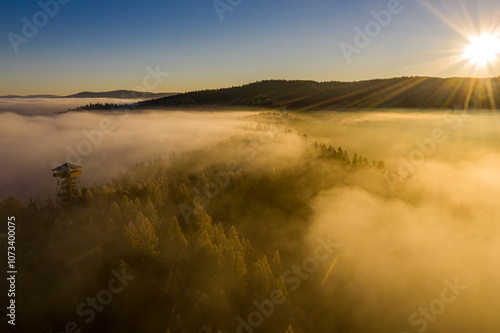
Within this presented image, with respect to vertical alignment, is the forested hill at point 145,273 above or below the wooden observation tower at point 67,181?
below

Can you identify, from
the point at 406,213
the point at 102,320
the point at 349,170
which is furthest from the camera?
the point at 349,170

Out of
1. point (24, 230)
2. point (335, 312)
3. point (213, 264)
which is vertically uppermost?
point (24, 230)

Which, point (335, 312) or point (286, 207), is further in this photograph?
point (286, 207)

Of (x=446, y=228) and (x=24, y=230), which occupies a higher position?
Result: (x=24, y=230)

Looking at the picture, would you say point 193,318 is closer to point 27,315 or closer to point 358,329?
point 27,315

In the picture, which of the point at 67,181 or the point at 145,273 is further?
the point at 67,181

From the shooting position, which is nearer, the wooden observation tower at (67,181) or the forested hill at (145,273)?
the forested hill at (145,273)

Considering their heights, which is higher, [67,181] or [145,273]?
[67,181]

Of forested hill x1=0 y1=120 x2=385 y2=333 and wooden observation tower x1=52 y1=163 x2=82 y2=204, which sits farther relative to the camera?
wooden observation tower x1=52 y1=163 x2=82 y2=204

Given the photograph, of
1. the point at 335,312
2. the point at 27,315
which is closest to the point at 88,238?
the point at 27,315

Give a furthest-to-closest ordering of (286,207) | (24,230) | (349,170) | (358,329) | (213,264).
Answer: (349,170), (286,207), (358,329), (24,230), (213,264)

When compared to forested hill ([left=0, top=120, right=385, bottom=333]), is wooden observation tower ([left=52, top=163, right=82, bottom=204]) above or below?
above
